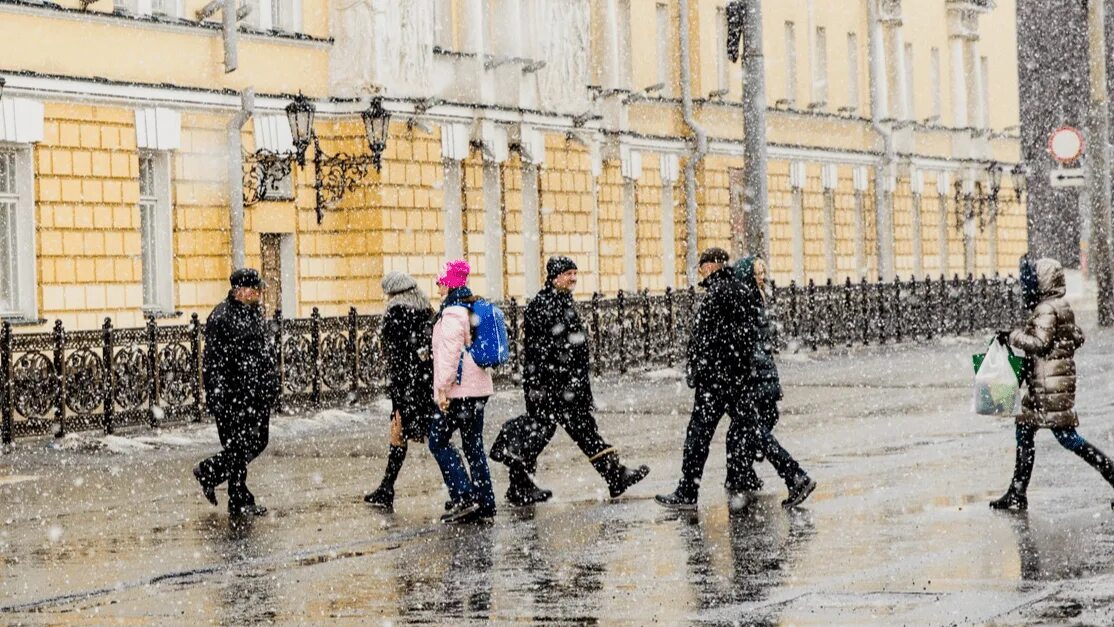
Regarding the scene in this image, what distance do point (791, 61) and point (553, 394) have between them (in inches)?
1265

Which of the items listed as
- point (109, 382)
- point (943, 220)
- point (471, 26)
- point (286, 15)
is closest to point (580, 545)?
point (109, 382)

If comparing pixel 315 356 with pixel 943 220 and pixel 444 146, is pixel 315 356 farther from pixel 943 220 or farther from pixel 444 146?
pixel 943 220

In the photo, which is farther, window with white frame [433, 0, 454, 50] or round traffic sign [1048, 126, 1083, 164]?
round traffic sign [1048, 126, 1083, 164]

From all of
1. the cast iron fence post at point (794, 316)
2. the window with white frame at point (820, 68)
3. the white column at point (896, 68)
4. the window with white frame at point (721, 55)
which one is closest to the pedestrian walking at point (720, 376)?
the cast iron fence post at point (794, 316)

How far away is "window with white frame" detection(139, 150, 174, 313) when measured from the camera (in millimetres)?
27234

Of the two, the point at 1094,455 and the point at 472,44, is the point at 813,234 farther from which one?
the point at 1094,455

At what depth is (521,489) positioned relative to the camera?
1379 centimetres

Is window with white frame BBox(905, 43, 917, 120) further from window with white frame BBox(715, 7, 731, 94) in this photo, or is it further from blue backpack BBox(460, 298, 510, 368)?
blue backpack BBox(460, 298, 510, 368)

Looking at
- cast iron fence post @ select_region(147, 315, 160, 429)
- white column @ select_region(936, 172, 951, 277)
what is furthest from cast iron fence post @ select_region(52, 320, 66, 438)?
white column @ select_region(936, 172, 951, 277)

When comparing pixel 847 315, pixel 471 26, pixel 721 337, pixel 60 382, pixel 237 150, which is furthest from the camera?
pixel 847 315

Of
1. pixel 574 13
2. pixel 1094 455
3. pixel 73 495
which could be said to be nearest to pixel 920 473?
pixel 1094 455

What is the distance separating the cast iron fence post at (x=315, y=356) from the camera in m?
23.3

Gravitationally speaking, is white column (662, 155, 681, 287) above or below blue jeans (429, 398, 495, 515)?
above

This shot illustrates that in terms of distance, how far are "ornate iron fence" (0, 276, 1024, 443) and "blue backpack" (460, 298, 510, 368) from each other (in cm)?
788
